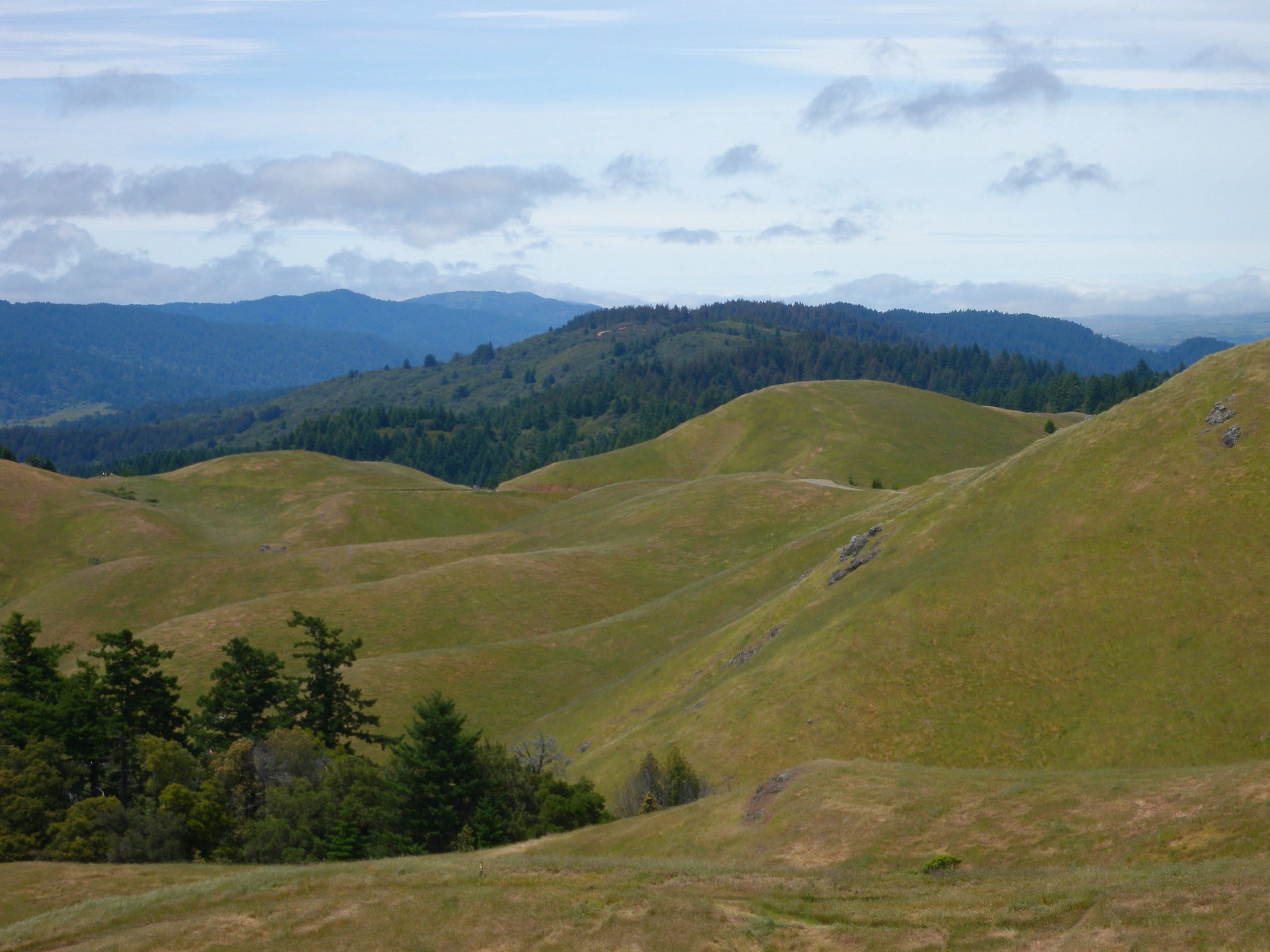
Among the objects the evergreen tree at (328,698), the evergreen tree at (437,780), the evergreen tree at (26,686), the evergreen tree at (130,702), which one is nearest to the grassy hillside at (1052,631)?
the evergreen tree at (437,780)

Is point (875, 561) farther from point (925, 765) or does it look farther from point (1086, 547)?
point (925, 765)

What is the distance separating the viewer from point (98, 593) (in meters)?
110

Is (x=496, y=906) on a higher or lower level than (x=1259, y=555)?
lower

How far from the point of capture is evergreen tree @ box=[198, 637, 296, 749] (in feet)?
193

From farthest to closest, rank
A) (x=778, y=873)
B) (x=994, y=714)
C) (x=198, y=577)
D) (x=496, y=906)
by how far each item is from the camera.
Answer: (x=198, y=577), (x=994, y=714), (x=778, y=873), (x=496, y=906)

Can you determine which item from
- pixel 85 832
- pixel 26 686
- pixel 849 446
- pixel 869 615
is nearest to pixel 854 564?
pixel 869 615

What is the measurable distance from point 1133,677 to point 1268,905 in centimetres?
2791

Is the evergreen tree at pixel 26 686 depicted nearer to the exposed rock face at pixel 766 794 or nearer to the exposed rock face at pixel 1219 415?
the exposed rock face at pixel 766 794

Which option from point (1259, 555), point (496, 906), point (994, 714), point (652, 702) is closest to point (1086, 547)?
point (1259, 555)

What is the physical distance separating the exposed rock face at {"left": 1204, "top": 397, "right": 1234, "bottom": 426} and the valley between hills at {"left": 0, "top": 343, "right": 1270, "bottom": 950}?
341mm

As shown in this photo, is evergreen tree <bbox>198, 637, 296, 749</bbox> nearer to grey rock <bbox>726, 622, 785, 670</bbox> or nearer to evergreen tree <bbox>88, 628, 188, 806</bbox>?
Answer: evergreen tree <bbox>88, 628, 188, 806</bbox>

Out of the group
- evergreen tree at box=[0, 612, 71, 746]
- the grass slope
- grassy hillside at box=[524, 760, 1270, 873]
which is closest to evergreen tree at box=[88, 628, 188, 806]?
evergreen tree at box=[0, 612, 71, 746]

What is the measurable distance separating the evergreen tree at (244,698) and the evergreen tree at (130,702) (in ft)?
7.32

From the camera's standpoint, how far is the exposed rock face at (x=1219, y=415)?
183 feet
